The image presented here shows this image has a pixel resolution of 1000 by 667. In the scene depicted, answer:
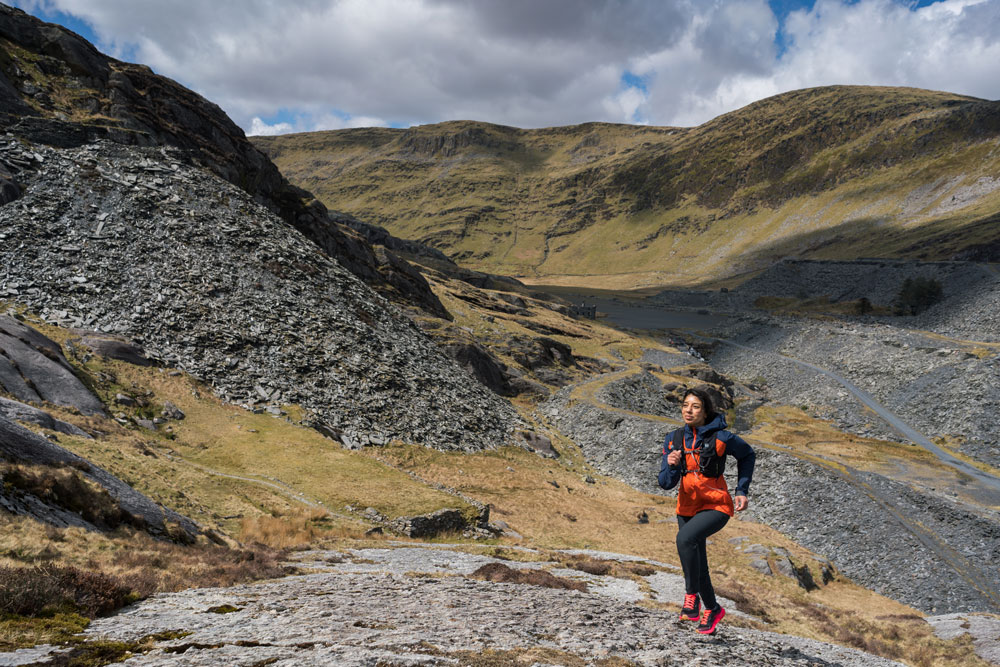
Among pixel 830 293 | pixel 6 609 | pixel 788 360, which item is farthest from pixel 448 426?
pixel 830 293

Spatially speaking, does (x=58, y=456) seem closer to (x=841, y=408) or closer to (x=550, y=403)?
(x=550, y=403)

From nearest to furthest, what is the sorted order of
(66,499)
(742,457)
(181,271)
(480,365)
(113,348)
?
(742,457) < (66,499) < (113,348) < (181,271) < (480,365)

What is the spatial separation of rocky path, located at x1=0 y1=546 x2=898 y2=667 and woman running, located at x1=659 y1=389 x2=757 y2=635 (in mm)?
1152

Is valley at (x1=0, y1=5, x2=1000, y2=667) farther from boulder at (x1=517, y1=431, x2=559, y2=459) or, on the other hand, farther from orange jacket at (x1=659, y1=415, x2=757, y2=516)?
orange jacket at (x1=659, y1=415, x2=757, y2=516)

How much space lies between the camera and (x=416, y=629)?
9.24m

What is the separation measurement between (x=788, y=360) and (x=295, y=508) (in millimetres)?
101790

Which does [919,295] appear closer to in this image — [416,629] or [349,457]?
[349,457]

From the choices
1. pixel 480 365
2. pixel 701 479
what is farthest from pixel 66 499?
pixel 480 365

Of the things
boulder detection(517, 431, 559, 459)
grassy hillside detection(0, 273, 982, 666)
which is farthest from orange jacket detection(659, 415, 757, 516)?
boulder detection(517, 431, 559, 459)

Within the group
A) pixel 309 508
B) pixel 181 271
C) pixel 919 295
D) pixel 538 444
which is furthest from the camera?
pixel 919 295

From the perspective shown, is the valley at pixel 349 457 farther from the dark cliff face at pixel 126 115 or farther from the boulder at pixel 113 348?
the dark cliff face at pixel 126 115

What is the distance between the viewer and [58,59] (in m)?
55.7

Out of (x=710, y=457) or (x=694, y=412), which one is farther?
(x=694, y=412)

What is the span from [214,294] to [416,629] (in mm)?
40240
